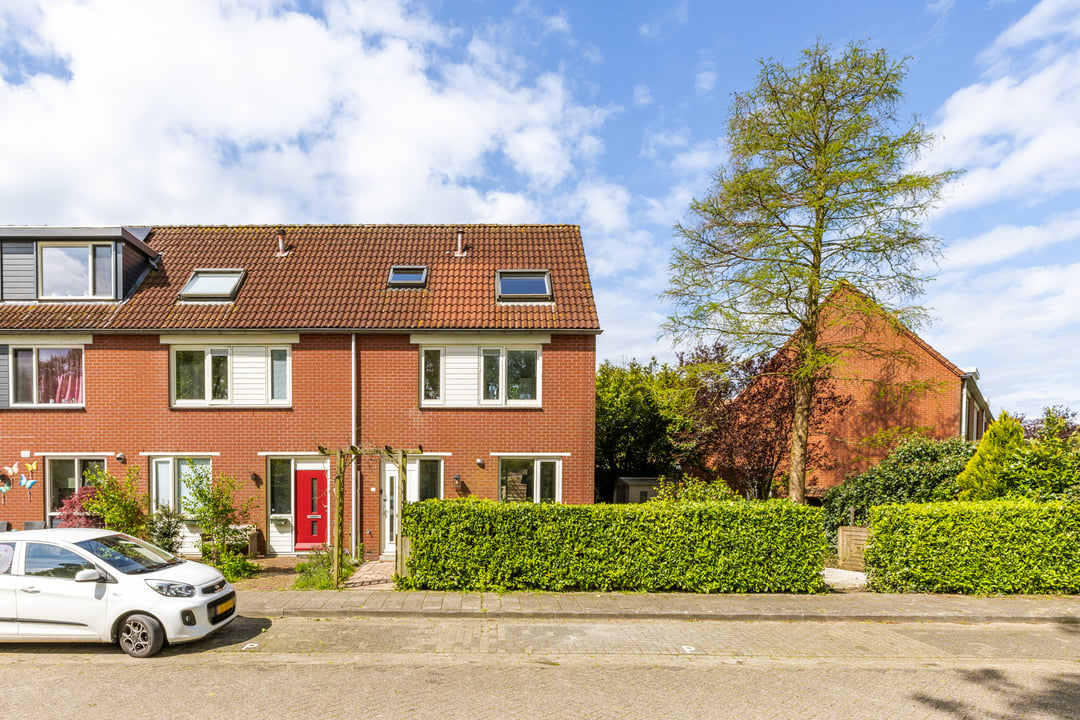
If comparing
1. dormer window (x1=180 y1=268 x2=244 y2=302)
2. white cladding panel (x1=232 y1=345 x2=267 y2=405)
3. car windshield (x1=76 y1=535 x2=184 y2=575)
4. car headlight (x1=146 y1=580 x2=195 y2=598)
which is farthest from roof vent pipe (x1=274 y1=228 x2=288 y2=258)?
car headlight (x1=146 y1=580 x2=195 y2=598)

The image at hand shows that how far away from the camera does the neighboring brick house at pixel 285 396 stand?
1329 cm

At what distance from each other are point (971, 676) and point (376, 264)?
45.8 ft

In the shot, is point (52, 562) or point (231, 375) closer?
point (52, 562)

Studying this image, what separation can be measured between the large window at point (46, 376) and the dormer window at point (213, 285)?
106 inches

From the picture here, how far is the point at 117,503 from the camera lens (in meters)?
11.9

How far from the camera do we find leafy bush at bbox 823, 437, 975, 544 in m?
13.8

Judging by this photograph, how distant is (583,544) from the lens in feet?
32.8

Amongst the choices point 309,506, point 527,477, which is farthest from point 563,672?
point 309,506

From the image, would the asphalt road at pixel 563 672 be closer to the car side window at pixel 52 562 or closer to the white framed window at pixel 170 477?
the car side window at pixel 52 562

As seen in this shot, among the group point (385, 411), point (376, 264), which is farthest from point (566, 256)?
point (385, 411)

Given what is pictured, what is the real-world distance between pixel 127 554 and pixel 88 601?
29.3 inches

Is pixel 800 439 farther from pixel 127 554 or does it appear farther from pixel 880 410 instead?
pixel 127 554

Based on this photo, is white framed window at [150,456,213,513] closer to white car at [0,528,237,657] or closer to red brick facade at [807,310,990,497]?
white car at [0,528,237,657]

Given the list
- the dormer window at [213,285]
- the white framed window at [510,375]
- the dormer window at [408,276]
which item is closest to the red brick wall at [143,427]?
the dormer window at [213,285]
